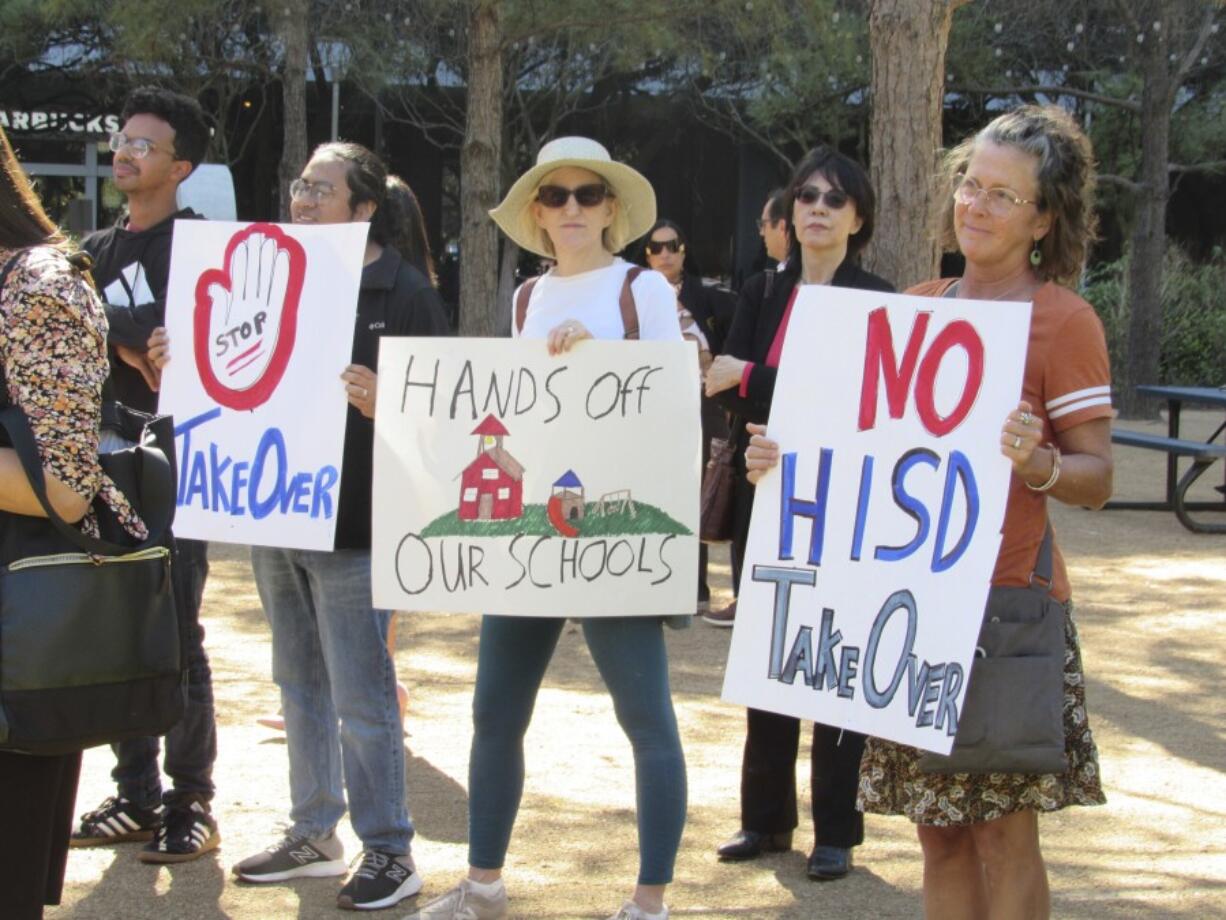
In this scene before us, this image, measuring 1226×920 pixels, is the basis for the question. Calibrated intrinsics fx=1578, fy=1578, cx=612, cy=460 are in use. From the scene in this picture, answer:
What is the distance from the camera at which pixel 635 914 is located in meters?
3.67

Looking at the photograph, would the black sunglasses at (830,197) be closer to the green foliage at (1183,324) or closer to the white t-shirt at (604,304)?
the white t-shirt at (604,304)

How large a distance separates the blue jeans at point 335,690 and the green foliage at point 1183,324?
55.6 feet

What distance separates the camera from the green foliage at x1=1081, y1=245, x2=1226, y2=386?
66.1 feet

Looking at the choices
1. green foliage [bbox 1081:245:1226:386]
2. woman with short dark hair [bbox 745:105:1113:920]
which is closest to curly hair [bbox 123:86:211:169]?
woman with short dark hair [bbox 745:105:1113:920]

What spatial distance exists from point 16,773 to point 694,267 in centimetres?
583

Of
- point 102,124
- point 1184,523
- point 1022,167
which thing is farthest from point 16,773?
point 102,124

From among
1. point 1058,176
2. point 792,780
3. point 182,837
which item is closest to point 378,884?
point 182,837

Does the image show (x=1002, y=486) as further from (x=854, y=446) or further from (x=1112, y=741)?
(x=1112, y=741)

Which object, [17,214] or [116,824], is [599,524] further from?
[116,824]

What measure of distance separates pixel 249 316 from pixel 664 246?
401 centimetres

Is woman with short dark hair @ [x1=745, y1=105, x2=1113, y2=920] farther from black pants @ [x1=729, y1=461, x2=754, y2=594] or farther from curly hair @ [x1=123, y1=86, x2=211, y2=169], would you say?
curly hair @ [x1=123, y1=86, x2=211, y2=169]

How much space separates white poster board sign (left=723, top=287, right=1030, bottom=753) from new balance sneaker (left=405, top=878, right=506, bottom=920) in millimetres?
990

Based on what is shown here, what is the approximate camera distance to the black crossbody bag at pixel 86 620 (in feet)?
8.32

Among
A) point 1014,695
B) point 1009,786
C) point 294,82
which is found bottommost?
point 1009,786
